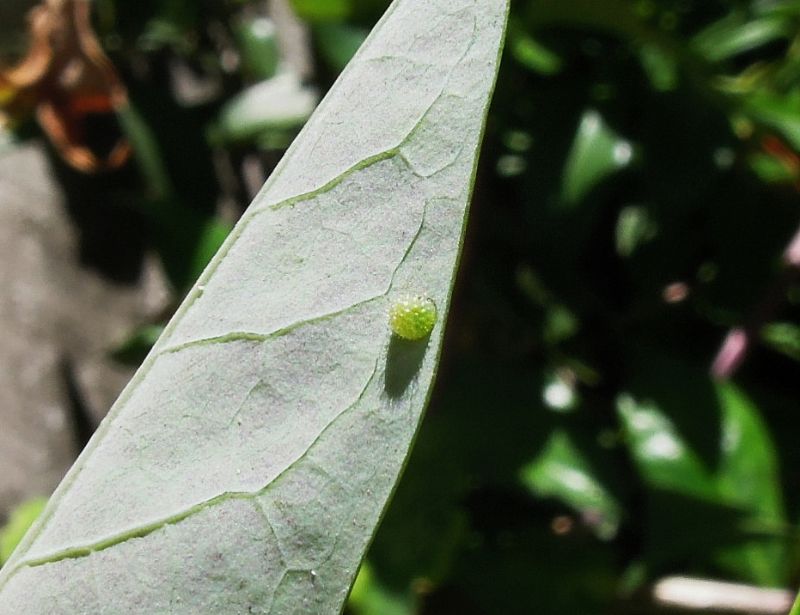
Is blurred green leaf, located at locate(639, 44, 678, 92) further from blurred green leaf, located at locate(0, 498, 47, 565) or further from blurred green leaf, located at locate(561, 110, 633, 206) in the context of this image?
blurred green leaf, located at locate(0, 498, 47, 565)

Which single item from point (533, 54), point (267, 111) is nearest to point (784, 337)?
point (533, 54)

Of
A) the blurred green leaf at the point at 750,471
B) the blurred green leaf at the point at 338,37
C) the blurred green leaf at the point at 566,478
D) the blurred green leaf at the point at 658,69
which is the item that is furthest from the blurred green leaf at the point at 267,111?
the blurred green leaf at the point at 750,471

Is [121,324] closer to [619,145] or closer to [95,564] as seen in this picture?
[619,145]

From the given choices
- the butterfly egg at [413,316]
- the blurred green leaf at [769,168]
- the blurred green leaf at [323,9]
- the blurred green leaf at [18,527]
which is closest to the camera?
the butterfly egg at [413,316]

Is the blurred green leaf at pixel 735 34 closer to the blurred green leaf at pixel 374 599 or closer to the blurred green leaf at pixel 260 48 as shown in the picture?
the blurred green leaf at pixel 260 48

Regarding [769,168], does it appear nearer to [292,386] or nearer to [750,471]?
[750,471]

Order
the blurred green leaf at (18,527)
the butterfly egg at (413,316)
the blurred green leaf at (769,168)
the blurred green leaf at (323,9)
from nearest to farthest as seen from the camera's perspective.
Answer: the butterfly egg at (413,316), the blurred green leaf at (323,9), the blurred green leaf at (769,168), the blurred green leaf at (18,527)

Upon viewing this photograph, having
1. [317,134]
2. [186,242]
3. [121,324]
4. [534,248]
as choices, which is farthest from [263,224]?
[121,324]

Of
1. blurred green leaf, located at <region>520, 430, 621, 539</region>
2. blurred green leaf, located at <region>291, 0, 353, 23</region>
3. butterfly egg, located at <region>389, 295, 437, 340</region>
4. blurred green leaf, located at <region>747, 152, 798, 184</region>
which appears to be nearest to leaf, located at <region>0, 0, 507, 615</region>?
butterfly egg, located at <region>389, 295, 437, 340</region>
